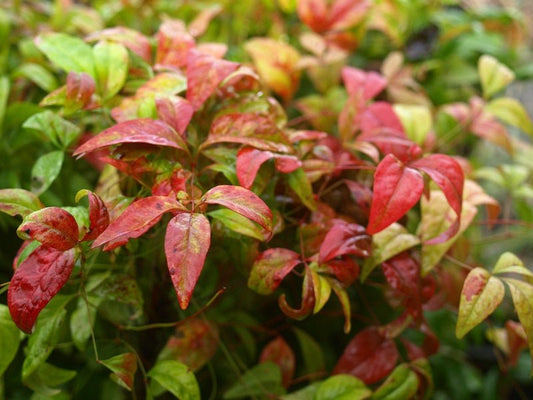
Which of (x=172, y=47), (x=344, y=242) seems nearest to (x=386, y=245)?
(x=344, y=242)

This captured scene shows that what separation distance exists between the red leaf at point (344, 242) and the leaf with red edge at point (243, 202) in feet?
0.36

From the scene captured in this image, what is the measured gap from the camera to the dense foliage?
1.79 ft

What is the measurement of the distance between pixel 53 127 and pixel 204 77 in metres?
0.20

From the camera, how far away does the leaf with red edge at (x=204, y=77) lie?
0.62 metres

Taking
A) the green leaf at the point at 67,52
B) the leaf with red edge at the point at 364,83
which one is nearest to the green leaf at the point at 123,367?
the green leaf at the point at 67,52

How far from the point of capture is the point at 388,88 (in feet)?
3.38

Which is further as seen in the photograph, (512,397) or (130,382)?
(512,397)

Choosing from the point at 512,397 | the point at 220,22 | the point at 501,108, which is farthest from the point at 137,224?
the point at 512,397

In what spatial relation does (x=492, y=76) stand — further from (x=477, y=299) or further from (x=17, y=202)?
(x=17, y=202)

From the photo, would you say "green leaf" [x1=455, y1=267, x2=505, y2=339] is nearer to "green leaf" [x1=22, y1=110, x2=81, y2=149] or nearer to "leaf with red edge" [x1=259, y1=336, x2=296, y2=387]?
"leaf with red edge" [x1=259, y1=336, x2=296, y2=387]

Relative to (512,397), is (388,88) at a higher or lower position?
higher

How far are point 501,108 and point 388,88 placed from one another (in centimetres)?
22

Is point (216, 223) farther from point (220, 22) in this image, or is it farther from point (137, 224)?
point (220, 22)

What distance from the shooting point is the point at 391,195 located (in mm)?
548
